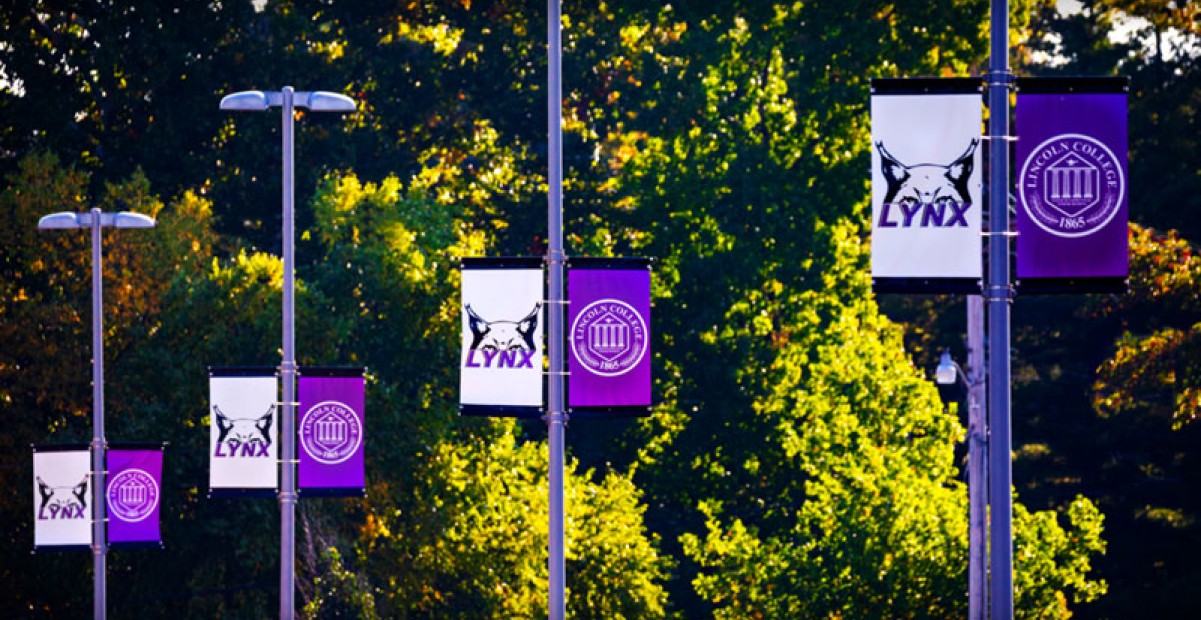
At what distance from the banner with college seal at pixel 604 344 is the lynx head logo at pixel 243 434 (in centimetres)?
868

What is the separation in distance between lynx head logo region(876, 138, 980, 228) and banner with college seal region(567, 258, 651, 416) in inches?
229

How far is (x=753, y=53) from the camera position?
47.3 meters

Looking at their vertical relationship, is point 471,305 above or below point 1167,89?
below

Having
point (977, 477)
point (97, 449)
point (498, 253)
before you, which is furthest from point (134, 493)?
point (498, 253)

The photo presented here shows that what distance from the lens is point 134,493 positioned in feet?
104

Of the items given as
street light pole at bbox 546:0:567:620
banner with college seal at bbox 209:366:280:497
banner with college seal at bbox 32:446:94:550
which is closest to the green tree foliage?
banner with college seal at bbox 32:446:94:550

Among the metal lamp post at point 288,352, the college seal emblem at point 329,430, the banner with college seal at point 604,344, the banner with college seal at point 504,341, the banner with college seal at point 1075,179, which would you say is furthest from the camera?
the college seal emblem at point 329,430

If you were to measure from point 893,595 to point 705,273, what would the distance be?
13886 mm

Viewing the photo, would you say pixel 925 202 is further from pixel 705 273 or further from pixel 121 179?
pixel 121 179

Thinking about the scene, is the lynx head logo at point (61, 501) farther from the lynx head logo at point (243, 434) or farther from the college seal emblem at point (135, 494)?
the lynx head logo at point (243, 434)

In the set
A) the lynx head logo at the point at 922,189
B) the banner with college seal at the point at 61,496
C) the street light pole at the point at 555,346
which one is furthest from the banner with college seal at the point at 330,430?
the lynx head logo at the point at 922,189

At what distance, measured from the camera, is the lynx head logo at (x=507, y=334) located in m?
20.3

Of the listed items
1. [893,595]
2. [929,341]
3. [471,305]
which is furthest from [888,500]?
[929,341]

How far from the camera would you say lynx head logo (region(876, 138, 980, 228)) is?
14.5 metres
